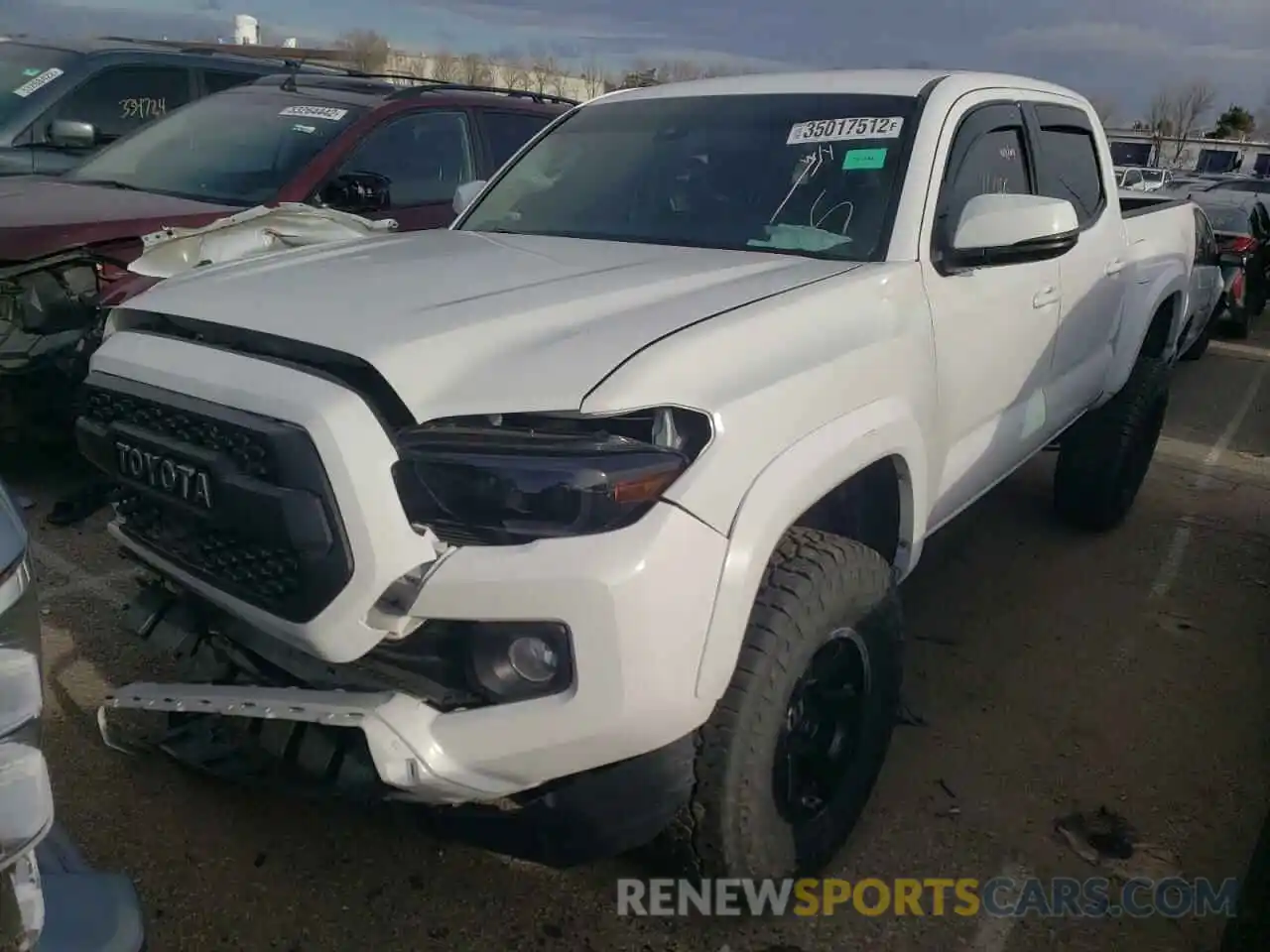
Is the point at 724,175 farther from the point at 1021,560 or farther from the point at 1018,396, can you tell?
the point at 1021,560

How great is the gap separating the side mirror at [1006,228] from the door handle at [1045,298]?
0.56 metres

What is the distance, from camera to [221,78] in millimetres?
7820

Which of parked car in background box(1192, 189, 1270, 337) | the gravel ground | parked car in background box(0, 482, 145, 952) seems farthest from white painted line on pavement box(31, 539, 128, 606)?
parked car in background box(1192, 189, 1270, 337)

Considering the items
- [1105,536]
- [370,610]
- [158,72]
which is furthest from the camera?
[158,72]

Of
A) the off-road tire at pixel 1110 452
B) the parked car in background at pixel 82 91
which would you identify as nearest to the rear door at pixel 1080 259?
the off-road tire at pixel 1110 452

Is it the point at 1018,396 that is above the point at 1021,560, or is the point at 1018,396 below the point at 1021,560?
above

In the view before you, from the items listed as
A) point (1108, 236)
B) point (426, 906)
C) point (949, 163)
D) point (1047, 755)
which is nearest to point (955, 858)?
point (1047, 755)

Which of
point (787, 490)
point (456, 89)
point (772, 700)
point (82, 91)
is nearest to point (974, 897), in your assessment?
point (772, 700)

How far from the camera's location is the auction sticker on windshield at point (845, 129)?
3209 mm

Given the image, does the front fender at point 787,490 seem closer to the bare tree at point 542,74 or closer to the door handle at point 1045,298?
the door handle at point 1045,298

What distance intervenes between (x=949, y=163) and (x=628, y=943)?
92.9 inches

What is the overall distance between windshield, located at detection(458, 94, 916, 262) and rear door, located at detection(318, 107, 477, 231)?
1921mm

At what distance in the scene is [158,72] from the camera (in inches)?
289

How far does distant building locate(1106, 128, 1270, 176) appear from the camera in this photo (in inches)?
1651
